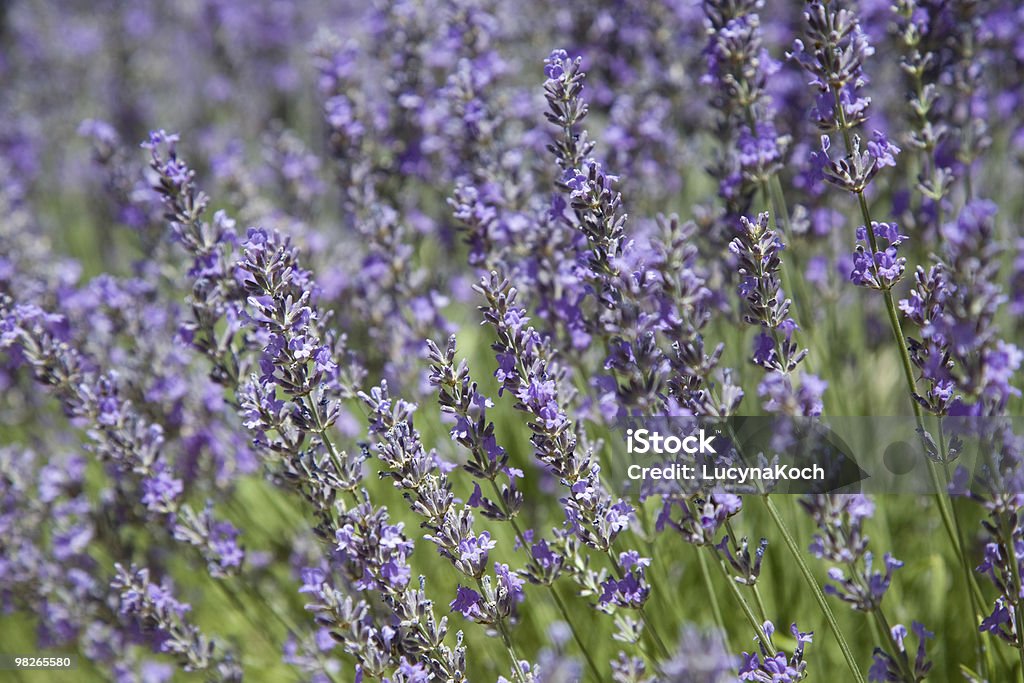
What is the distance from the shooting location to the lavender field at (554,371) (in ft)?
6.27

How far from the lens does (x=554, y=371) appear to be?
7.23 feet

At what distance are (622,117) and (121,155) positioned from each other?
7.19 ft

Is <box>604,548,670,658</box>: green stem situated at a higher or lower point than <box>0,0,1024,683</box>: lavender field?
lower

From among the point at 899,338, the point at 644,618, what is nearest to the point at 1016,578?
the point at 899,338

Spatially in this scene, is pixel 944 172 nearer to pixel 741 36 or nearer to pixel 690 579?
pixel 741 36

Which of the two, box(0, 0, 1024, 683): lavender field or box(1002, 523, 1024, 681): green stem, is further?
box(0, 0, 1024, 683): lavender field

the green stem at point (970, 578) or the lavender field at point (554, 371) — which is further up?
the lavender field at point (554, 371)

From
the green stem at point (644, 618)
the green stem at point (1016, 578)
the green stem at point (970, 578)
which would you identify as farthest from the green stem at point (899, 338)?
the green stem at point (644, 618)

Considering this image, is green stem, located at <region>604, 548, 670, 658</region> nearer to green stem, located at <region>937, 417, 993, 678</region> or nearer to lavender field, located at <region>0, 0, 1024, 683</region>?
lavender field, located at <region>0, 0, 1024, 683</region>

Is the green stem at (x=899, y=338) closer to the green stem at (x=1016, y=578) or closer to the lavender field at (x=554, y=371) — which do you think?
the lavender field at (x=554, y=371)

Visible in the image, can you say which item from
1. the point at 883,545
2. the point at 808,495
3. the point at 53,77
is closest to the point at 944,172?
the point at 808,495

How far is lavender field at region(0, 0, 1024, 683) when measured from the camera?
1.91 metres

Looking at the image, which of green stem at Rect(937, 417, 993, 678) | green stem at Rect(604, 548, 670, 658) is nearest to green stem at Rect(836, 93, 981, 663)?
green stem at Rect(937, 417, 993, 678)

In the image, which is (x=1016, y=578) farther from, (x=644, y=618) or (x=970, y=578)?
(x=644, y=618)
